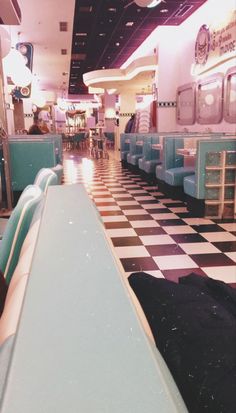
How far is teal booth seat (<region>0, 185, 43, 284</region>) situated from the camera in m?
1.38

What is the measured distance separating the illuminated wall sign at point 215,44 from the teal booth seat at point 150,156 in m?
1.82

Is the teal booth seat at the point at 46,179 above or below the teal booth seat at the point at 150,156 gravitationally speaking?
above

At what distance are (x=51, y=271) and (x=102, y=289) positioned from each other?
13 cm

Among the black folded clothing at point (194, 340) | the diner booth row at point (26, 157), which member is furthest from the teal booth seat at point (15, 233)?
the diner booth row at point (26, 157)

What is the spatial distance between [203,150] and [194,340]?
13.6 feet

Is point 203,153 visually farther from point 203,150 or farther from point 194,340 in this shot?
point 194,340

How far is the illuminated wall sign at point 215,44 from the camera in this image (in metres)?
6.58

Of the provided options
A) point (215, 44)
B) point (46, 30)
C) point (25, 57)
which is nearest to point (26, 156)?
point (215, 44)

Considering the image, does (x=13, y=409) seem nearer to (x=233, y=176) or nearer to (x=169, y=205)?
(x=233, y=176)

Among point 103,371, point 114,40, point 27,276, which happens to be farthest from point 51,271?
point 114,40

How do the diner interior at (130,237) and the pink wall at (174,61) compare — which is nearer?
the diner interior at (130,237)

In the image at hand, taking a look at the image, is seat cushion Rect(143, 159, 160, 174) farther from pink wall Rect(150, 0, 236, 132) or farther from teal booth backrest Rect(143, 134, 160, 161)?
→ pink wall Rect(150, 0, 236, 132)

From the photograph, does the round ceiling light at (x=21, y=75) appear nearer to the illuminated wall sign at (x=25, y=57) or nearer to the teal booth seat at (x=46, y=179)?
the illuminated wall sign at (x=25, y=57)

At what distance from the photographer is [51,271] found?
746 millimetres
